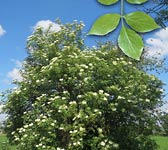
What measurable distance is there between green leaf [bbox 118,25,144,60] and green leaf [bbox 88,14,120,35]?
0.03 feet

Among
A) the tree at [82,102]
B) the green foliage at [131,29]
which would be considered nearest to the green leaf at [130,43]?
the green foliage at [131,29]

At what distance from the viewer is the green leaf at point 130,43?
39 cm

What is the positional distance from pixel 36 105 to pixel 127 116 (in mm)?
2495

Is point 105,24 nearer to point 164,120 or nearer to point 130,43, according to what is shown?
point 130,43

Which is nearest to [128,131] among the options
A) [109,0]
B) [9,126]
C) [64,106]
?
[64,106]

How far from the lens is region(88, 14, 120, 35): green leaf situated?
396mm

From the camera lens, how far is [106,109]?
1110 centimetres

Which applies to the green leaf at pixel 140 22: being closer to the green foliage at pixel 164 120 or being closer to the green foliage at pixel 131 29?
the green foliage at pixel 131 29

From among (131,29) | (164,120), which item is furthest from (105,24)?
(164,120)

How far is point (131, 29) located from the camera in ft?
1.31

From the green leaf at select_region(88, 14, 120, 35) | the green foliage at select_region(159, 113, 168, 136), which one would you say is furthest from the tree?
the green leaf at select_region(88, 14, 120, 35)

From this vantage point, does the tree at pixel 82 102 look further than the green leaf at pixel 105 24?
Yes

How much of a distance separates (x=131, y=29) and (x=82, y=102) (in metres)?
9.88

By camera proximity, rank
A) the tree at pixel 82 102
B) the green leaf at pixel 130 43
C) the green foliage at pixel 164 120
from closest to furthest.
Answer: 1. the green leaf at pixel 130 43
2. the tree at pixel 82 102
3. the green foliage at pixel 164 120
